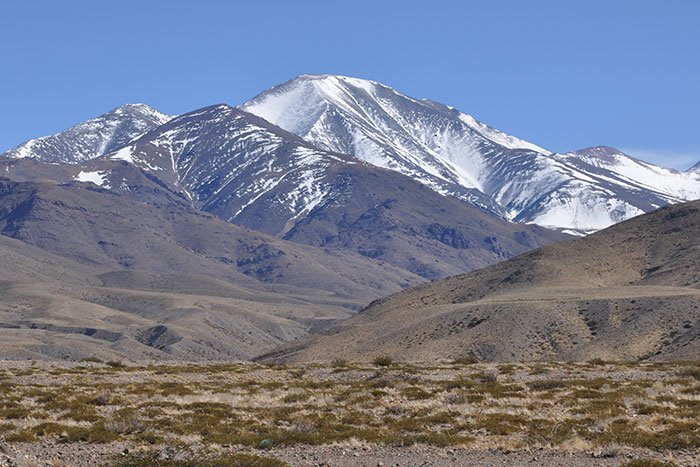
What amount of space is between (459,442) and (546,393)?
11390 millimetres

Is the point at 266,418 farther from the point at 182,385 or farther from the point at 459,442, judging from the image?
the point at 182,385

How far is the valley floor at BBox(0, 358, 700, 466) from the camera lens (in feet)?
90.9

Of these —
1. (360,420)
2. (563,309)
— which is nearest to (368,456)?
(360,420)

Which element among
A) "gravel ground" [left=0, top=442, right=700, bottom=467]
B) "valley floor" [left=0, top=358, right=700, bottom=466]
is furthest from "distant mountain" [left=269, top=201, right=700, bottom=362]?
"gravel ground" [left=0, top=442, right=700, bottom=467]

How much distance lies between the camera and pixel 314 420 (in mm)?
33344

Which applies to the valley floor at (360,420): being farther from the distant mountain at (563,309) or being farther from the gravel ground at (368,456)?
the distant mountain at (563,309)

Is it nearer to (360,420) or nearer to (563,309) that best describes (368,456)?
(360,420)

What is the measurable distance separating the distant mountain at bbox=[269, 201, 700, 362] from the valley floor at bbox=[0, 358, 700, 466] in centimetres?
4568

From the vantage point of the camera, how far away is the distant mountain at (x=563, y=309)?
101562 millimetres

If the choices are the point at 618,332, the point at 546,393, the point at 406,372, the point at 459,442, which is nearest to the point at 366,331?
the point at 618,332

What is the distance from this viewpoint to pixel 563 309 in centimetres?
11575

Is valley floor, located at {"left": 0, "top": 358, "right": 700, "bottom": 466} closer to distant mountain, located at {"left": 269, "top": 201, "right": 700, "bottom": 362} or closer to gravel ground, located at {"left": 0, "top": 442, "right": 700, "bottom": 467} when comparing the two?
gravel ground, located at {"left": 0, "top": 442, "right": 700, "bottom": 467}

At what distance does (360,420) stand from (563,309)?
84975 mm

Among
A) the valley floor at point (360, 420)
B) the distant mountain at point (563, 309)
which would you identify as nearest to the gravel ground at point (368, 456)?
the valley floor at point (360, 420)
